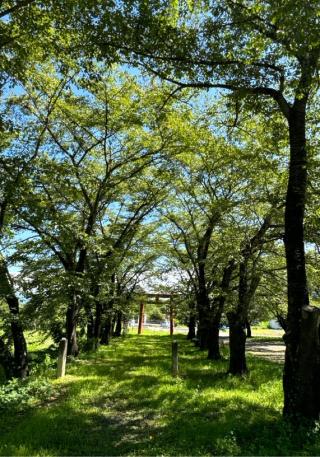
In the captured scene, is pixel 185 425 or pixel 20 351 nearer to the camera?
pixel 185 425

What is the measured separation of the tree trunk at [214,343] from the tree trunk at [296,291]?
10.1 metres

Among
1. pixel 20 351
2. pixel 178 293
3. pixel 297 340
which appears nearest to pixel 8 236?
pixel 20 351

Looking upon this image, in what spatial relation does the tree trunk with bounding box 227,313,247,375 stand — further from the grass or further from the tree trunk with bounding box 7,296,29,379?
the tree trunk with bounding box 7,296,29,379

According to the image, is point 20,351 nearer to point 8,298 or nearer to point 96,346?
point 8,298

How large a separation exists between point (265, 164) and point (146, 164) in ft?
18.1

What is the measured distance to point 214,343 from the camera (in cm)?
1714

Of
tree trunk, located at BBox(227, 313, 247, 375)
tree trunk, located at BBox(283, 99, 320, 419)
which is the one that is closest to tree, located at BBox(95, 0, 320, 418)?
tree trunk, located at BBox(283, 99, 320, 419)

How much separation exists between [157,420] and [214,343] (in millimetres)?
10054

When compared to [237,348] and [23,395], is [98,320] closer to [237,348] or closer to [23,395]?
[237,348]

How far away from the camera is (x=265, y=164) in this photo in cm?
1205

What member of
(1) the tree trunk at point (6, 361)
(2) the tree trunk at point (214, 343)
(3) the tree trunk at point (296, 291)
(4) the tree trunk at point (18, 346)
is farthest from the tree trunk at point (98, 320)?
(3) the tree trunk at point (296, 291)

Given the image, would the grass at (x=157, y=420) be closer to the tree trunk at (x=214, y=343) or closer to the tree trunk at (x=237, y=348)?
the tree trunk at (x=237, y=348)

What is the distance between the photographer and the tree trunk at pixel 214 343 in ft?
55.5

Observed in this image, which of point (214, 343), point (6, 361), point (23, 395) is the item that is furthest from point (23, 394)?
point (214, 343)
